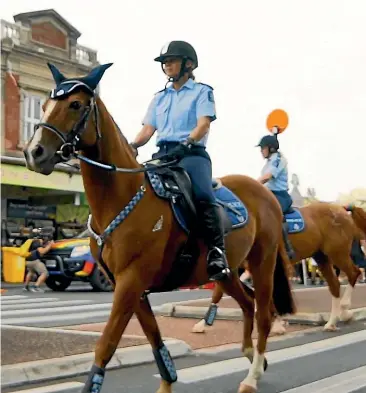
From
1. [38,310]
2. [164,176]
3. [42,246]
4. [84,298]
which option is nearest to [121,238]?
[164,176]

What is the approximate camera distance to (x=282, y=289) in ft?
22.8

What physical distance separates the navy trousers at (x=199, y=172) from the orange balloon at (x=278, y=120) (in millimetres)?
4888

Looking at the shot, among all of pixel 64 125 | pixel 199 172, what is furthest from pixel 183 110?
pixel 64 125

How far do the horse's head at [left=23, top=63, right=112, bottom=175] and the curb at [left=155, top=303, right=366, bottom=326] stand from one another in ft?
19.3

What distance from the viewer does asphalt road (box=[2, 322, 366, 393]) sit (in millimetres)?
5688

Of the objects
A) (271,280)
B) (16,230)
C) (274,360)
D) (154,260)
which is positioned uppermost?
(154,260)

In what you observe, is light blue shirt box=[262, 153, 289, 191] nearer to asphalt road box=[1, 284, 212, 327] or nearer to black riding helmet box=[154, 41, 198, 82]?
asphalt road box=[1, 284, 212, 327]

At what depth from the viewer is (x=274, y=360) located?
23.2 ft

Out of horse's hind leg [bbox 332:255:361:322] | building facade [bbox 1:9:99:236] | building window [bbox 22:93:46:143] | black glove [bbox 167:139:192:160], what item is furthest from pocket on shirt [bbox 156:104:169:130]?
building window [bbox 22:93:46:143]

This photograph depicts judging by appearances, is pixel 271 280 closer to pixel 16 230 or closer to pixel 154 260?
pixel 154 260

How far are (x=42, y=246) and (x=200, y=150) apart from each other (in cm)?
1495

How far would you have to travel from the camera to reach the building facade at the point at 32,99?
88.3ft

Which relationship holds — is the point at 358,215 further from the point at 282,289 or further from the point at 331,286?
the point at 282,289

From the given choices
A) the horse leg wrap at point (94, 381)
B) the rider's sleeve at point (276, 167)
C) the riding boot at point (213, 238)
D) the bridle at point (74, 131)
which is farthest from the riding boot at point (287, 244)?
the horse leg wrap at point (94, 381)
